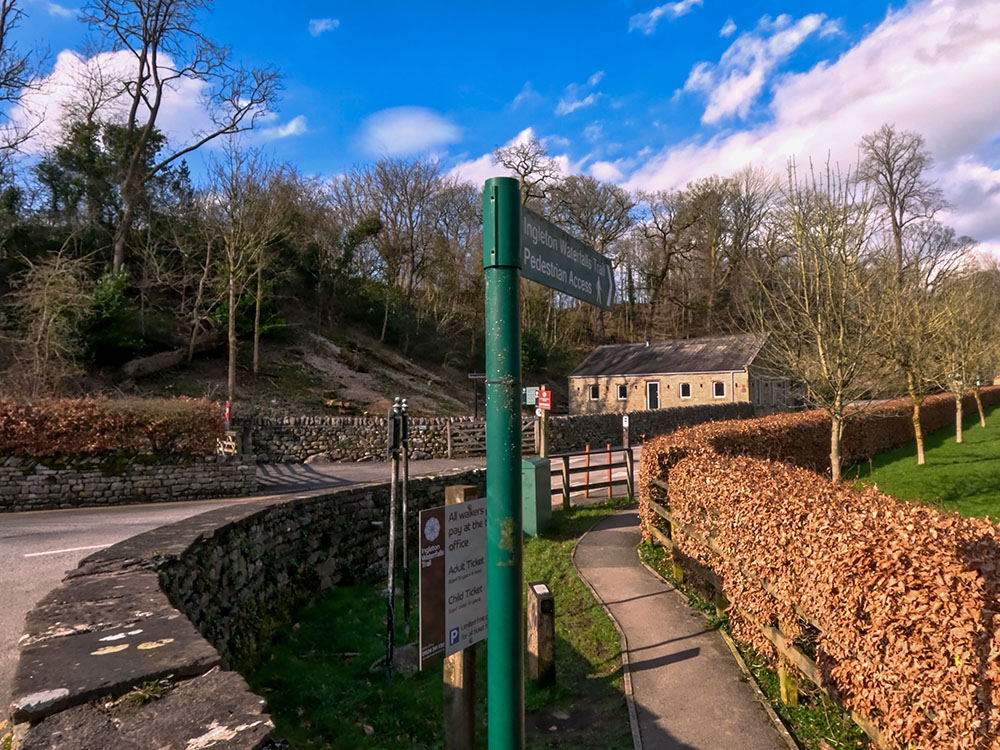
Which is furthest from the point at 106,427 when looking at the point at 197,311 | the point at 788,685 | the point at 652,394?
the point at 652,394

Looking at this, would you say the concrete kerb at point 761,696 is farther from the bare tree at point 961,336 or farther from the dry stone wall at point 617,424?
the bare tree at point 961,336

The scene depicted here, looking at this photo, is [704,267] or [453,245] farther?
[704,267]

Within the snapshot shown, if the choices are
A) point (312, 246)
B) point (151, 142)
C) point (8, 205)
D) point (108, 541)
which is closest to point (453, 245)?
point (312, 246)

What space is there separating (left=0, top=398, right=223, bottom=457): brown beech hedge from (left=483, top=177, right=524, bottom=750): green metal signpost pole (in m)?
14.2

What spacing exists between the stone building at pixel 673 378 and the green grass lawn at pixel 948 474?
36.4 feet

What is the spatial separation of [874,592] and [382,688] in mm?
4502

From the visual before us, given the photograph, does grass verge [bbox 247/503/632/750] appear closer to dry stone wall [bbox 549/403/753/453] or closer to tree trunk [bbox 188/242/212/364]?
dry stone wall [bbox 549/403/753/453]

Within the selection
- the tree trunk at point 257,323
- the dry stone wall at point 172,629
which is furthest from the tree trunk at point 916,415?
the tree trunk at point 257,323

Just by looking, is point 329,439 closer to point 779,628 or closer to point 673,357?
point 779,628

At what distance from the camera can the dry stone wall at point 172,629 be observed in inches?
91.9

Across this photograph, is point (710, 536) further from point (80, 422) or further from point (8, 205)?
point (8, 205)

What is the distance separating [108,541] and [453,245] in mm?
36145

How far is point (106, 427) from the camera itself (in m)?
14.0

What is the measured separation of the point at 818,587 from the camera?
4.57 meters
